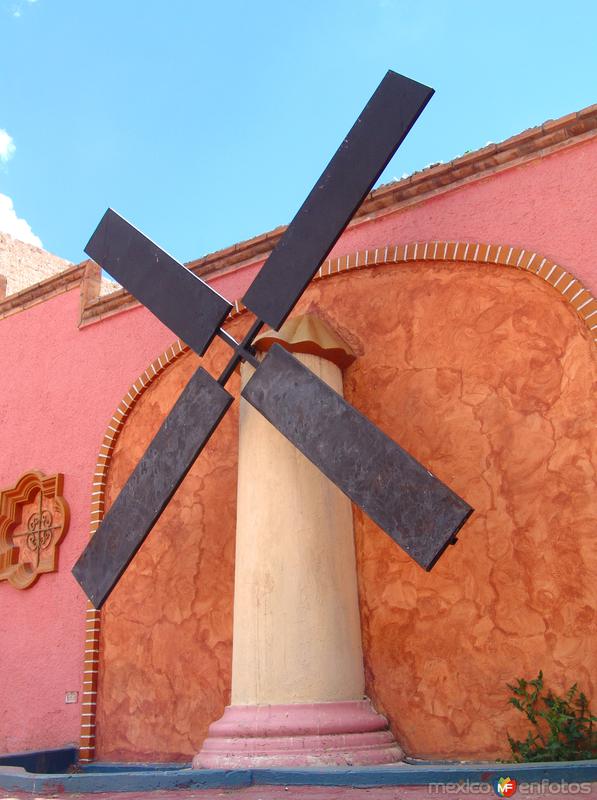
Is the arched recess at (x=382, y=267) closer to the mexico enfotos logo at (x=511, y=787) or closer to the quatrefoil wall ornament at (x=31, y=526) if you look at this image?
the quatrefoil wall ornament at (x=31, y=526)

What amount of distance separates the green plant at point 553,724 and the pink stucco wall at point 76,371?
240 centimetres

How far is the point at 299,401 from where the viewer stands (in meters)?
4.49

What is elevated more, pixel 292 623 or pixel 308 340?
pixel 308 340

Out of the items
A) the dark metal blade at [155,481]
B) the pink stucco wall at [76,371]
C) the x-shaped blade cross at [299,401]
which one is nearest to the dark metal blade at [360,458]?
the x-shaped blade cross at [299,401]

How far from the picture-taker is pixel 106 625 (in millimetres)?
6402

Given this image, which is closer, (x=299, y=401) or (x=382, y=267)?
(x=299, y=401)

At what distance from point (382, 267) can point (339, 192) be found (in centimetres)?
108

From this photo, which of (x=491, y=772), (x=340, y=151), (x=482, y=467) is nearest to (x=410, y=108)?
(x=340, y=151)

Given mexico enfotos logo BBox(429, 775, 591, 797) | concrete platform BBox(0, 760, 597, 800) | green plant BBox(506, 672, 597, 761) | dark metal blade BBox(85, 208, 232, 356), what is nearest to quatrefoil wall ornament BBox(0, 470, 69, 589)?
dark metal blade BBox(85, 208, 232, 356)

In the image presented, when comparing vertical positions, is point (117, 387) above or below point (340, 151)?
below

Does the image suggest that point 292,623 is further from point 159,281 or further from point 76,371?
point 76,371

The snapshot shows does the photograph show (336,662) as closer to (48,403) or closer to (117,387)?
(117,387)

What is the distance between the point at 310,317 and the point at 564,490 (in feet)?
6.56

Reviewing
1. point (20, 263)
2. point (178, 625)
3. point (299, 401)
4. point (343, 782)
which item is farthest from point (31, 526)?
point (343, 782)
